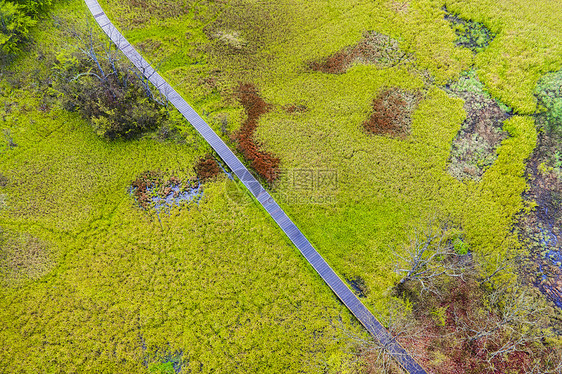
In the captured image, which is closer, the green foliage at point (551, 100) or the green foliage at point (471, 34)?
the green foliage at point (551, 100)

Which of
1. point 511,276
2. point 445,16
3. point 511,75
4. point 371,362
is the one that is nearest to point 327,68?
point 445,16

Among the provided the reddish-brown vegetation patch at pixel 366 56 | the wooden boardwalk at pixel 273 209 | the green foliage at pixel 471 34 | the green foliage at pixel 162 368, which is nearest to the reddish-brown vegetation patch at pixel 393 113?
the reddish-brown vegetation patch at pixel 366 56

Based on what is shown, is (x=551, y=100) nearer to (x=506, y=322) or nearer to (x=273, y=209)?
(x=506, y=322)

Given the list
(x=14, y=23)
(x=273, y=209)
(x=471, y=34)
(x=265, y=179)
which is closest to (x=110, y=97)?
(x=14, y=23)

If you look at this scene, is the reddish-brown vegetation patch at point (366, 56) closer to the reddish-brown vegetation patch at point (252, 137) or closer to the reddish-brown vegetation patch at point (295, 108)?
the reddish-brown vegetation patch at point (295, 108)

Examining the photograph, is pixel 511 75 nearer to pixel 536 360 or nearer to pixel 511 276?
pixel 511 276

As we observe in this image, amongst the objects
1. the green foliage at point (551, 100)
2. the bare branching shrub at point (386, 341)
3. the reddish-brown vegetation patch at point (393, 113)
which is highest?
the reddish-brown vegetation patch at point (393, 113)
